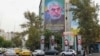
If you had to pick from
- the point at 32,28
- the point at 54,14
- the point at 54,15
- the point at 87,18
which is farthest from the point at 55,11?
the point at 87,18

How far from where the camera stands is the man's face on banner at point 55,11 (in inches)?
4067

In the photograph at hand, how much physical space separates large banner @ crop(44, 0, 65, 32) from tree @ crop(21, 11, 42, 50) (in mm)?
25471

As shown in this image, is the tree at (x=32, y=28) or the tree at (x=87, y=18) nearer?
the tree at (x=87, y=18)

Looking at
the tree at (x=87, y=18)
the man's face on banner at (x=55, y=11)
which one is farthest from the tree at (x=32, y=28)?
the man's face on banner at (x=55, y=11)

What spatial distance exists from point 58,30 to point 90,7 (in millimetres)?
54641

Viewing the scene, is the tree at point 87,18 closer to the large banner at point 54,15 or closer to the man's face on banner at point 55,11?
the man's face on banner at point 55,11

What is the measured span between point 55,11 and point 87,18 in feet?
177

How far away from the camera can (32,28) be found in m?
74.6

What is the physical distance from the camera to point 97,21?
2046 inches

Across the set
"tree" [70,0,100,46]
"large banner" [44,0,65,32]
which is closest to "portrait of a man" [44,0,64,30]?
"large banner" [44,0,65,32]

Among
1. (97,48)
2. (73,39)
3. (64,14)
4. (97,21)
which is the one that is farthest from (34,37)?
(64,14)

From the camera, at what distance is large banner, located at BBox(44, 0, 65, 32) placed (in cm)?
10350

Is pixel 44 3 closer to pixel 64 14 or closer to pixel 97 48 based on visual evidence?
pixel 64 14

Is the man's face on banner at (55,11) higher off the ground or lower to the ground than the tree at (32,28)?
higher
